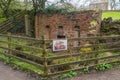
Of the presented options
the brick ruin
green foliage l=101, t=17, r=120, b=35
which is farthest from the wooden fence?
the brick ruin

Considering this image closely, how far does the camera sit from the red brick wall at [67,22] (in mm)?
11047

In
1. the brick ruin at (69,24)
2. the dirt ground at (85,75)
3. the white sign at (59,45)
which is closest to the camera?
the white sign at (59,45)

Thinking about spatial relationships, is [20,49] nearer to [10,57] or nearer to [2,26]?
[10,57]

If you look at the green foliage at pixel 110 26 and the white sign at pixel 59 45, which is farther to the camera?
the green foliage at pixel 110 26

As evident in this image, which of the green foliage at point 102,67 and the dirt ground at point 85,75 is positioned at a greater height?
the green foliage at point 102,67

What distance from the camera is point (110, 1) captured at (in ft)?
134

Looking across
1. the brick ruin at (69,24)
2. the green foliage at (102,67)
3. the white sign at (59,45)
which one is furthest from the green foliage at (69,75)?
the brick ruin at (69,24)

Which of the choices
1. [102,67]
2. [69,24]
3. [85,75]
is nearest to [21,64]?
[85,75]

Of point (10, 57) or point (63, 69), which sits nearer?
point (63, 69)

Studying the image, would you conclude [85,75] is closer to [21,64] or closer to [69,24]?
[21,64]

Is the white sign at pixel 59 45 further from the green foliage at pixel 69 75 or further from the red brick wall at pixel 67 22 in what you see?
the red brick wall at pixel 67 22

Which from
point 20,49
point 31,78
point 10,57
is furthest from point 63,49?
point 10,57

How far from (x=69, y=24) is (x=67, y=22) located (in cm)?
18

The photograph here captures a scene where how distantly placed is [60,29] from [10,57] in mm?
4770
